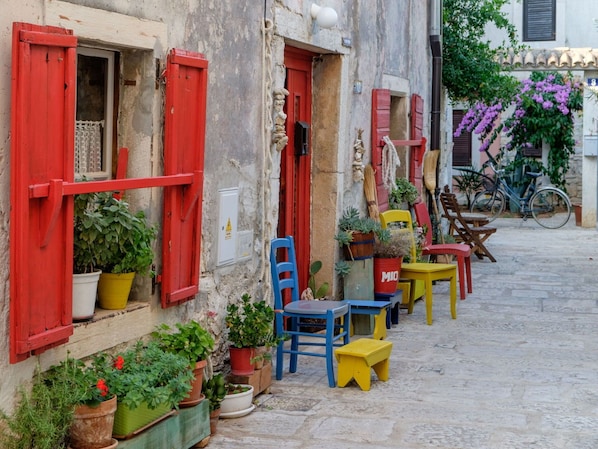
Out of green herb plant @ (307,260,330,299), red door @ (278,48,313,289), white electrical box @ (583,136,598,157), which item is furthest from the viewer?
white electrical box @ (583,136,598,157)

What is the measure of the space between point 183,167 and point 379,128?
4.38m

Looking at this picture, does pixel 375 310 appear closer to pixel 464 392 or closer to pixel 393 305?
pixel 393 305

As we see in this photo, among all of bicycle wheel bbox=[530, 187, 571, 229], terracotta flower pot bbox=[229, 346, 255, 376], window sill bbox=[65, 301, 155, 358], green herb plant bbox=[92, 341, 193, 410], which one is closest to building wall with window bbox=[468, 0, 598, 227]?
bicycle wheel bbox=[530, 187, 571, 229]

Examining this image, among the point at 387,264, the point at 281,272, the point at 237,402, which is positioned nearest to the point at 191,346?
the point at 237,402

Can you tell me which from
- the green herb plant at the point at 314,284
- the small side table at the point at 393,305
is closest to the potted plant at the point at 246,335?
the green herb plant at the point at 314,284

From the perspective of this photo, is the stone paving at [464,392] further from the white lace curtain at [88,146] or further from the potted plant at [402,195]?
the white lace curtain at [88,146]

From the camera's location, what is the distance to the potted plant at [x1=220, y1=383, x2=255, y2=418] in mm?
5578

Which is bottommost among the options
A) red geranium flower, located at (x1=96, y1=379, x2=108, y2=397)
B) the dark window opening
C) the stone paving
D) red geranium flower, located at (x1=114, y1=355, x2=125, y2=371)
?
the stone paving

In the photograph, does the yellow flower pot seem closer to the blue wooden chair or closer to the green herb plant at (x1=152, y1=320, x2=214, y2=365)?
the green herb plant at (x1=152, y1=320, x2=214, y2=365)

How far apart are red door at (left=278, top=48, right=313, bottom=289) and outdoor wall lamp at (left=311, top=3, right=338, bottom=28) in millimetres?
305

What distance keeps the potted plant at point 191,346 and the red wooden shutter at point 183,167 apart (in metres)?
0.18

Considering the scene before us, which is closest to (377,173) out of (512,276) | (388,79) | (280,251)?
(388,79)

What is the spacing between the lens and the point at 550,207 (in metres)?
18.0

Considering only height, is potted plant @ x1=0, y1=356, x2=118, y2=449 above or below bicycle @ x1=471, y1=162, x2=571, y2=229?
below
